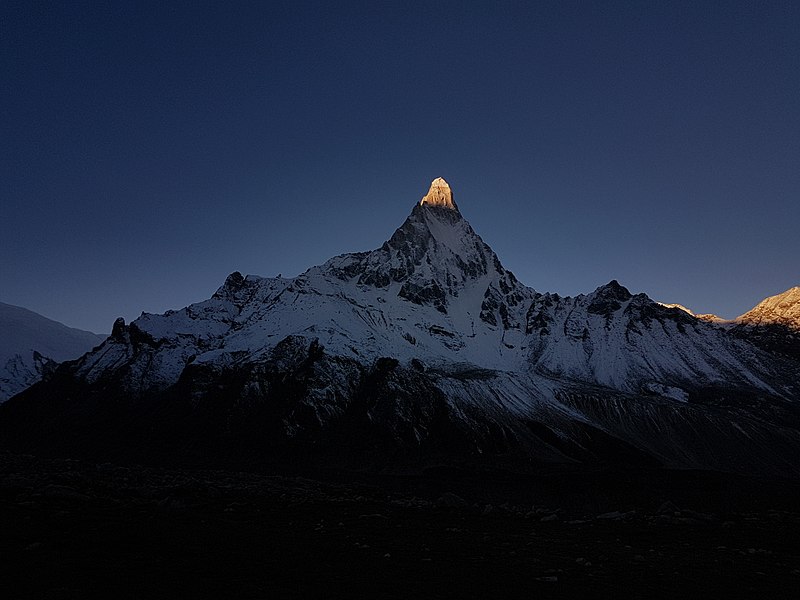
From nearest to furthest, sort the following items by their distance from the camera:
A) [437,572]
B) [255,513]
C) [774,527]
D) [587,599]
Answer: [587,599] → [437,572] → [255,513] → [774,527]

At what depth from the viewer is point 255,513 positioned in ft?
132

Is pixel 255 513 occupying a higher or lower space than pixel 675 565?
lower

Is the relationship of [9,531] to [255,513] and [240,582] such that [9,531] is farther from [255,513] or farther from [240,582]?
[255,513]

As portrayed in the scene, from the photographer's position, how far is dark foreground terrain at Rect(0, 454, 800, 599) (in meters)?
18.3

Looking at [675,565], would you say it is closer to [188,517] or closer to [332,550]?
[332,550]

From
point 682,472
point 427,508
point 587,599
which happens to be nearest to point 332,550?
point 587,599

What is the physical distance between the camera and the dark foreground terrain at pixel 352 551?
18328 millimetres

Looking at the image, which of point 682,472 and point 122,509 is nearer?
point 122,509

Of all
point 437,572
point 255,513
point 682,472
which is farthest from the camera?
point 682,472

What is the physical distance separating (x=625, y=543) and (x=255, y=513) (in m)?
25.0

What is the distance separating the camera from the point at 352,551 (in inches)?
1020

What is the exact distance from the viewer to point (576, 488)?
14338cm

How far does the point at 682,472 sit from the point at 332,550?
201 metres

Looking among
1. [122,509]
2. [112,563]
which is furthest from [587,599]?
[122,509]
